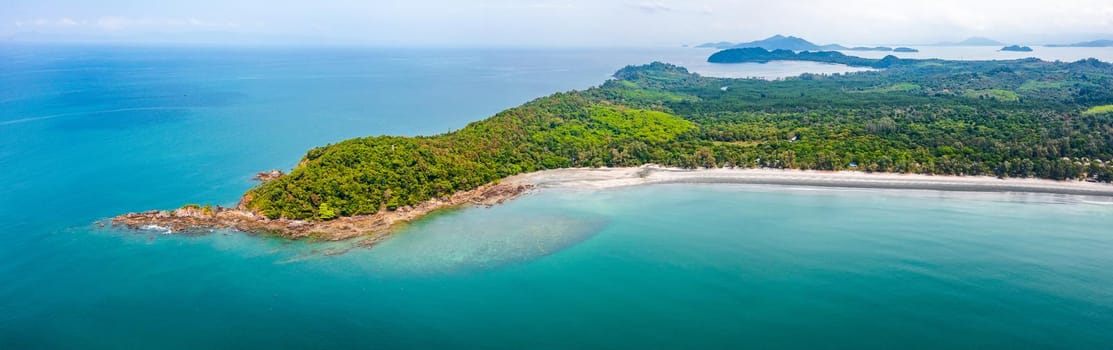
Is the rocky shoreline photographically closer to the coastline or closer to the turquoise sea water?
the coastline

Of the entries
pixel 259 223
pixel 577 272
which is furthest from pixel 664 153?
pixel 259 223

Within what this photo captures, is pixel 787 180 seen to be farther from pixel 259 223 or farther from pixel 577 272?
pixel 259 223

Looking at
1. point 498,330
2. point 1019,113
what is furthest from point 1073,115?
point 498,330

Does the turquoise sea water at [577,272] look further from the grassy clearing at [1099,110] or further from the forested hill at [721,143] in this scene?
the grassy clearing at [1099,110]

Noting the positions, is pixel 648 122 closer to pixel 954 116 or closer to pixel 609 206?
pixel 609 206

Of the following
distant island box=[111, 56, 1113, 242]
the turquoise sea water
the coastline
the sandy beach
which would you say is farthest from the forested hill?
the turquoise sea water

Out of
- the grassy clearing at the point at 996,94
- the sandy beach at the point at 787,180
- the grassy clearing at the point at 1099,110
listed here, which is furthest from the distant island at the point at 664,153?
the grassy clearing at the point at 996,94
